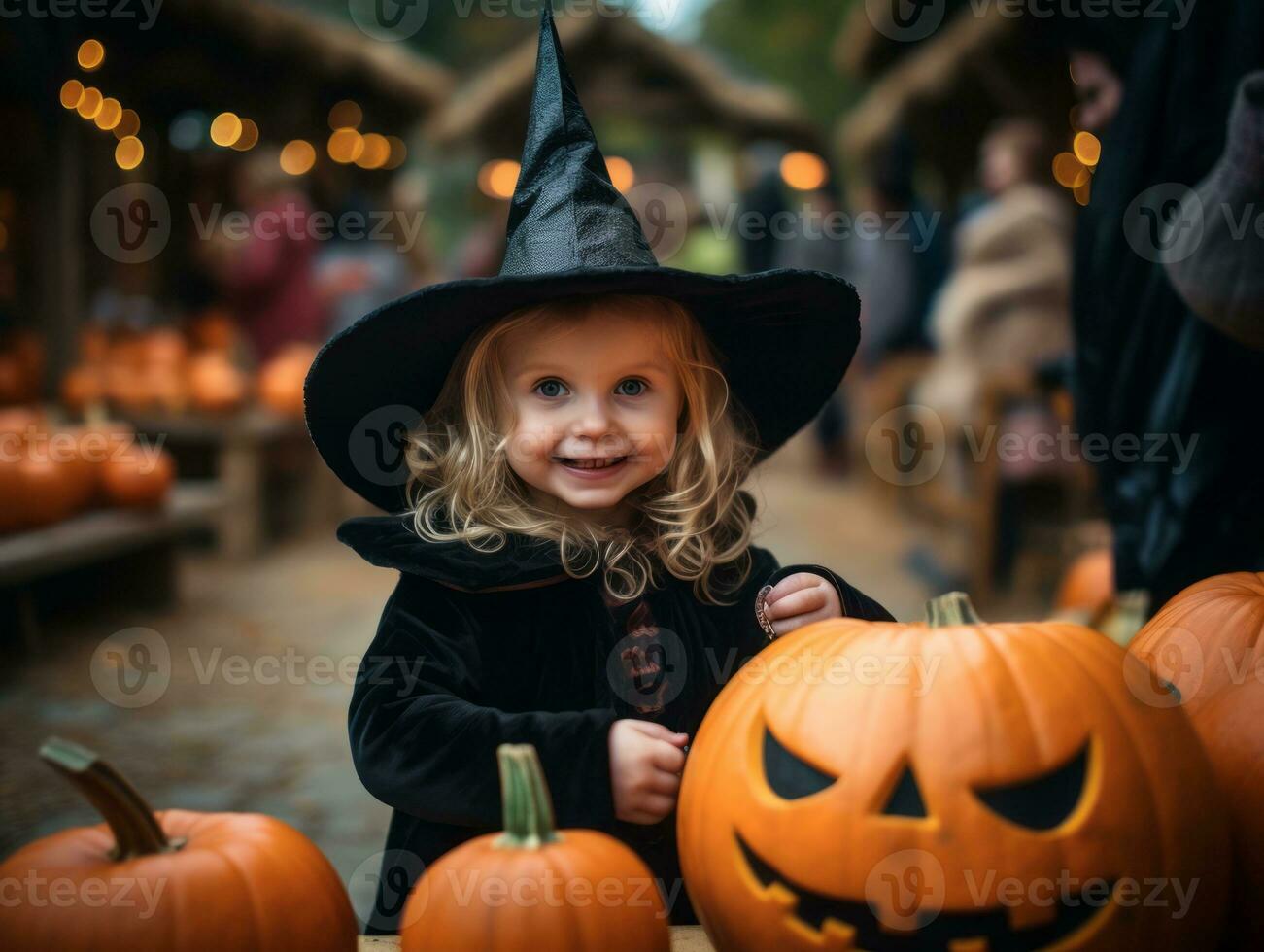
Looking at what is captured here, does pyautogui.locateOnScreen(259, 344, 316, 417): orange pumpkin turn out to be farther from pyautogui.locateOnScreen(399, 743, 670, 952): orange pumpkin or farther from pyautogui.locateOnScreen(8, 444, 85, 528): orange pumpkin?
pyautogui.locateOnScreen(399, 743, 670, 952): orange pumpkin

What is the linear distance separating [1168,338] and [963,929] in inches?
75.5

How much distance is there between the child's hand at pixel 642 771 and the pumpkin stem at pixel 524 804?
0.82 ft

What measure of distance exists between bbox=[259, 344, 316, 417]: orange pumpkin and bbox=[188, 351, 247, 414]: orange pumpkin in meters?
0.32

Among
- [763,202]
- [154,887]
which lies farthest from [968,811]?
[763,202]

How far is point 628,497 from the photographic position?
1.84 metres

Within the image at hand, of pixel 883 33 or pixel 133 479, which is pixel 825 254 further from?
pixel 133 479

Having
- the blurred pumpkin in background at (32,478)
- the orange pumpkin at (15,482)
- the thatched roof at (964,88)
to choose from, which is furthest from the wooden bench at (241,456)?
the thatched roof at (964,88)

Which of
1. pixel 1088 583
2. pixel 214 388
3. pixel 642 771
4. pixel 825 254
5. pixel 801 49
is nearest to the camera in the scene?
pixel 642 771

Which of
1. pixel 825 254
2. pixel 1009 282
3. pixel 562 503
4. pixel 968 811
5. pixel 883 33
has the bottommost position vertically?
pixel 968 811

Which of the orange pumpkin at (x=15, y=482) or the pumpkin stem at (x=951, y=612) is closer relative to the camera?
the pumpkin stem at (x=951, y=612)

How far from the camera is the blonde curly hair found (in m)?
1.71

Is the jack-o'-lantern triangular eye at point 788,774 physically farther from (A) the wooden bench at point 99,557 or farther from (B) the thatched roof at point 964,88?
(B) the thatched roof at point 964,88

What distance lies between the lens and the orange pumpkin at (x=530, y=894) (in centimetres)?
119

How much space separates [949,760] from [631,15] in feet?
40.2
